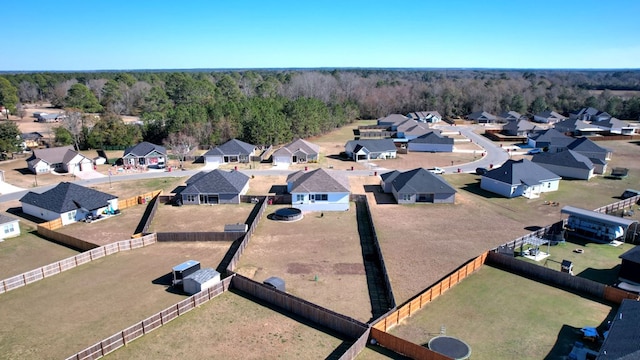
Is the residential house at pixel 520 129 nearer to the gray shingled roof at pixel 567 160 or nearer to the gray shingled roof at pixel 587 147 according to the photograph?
the gray shingled roof at pixel 587 147

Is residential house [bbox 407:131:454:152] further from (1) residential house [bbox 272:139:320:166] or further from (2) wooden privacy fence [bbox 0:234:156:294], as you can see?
(2) wooden privacy fence [bbox 0:234:156:294]

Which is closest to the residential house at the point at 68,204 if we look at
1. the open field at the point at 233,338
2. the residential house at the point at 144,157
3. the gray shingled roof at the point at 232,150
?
the residential house at the point at 144,157

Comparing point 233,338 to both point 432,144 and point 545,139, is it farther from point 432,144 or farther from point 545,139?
point 545,139

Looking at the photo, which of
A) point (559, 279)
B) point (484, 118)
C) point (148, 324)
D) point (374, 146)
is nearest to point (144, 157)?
point (374, 146)

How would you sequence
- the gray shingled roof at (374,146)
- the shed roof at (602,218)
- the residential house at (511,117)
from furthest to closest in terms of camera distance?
the residential house at (511,117) → the gray shingled roof at (374,146) → the shed roof at (602,218)

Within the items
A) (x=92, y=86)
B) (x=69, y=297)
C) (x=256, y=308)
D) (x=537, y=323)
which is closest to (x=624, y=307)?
(x=537, y=323)

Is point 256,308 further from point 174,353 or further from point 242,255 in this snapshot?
point 242,255

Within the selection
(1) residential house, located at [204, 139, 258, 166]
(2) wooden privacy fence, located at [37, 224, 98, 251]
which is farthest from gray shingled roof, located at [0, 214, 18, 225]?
(1) residential house, located at [204, 139, 258, 166]
